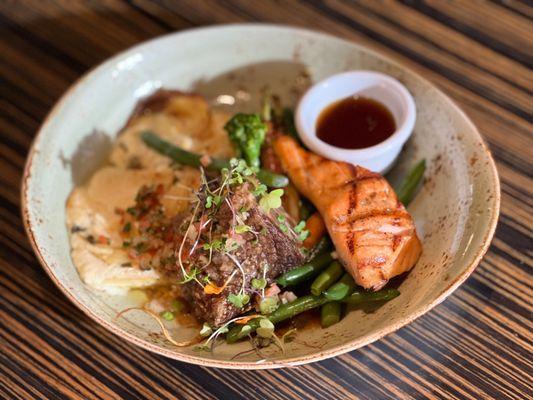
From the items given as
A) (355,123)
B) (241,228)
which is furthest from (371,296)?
(355,123)

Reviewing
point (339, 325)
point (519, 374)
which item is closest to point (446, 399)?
point (519, 374)

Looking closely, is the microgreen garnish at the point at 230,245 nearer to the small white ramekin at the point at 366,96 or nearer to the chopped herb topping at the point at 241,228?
the chopped herb topping at the point at 241,228

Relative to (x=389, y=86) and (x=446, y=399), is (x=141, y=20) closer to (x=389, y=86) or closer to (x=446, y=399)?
(x=389, y=86)

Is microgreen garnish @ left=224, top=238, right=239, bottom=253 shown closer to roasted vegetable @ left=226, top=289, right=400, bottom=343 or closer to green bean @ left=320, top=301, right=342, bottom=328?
roasted vegetable @ left=226, top=289, right=400, bottom=343

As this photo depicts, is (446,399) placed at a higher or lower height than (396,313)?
lower

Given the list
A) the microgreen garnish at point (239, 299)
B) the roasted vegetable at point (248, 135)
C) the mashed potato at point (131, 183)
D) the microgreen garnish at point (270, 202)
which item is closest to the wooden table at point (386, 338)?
the mashed potato at point (131, 183)

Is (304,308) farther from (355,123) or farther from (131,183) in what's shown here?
(131,183)
